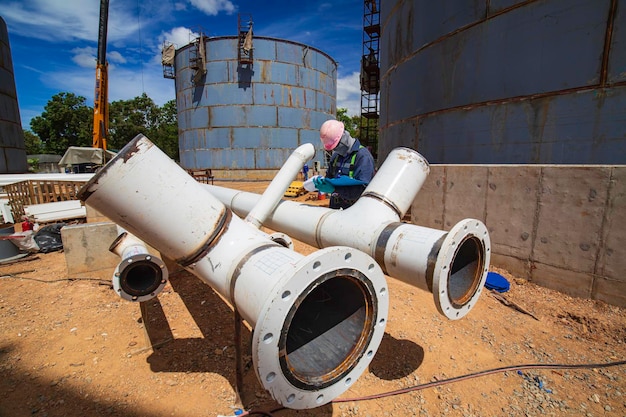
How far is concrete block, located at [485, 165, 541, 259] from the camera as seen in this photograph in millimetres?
3787

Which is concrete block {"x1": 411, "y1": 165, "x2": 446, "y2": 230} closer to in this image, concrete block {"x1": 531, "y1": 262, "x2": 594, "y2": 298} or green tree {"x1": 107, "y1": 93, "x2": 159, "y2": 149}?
concrete block {"x1": 531, "y1": 262, "x2": 594, "y2": 298}

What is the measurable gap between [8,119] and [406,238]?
1958 cm

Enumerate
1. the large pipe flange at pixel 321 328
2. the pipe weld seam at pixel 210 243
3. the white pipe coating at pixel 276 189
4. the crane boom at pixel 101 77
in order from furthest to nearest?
the crane boom at pixel 101 77
the white pipe coating at pixel 276 189
the pipe weld seam at pixel 210 243
the large pipe flange at pixel 321 328

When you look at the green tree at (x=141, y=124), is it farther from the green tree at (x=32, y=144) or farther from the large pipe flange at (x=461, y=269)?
the large pipe flange at (x=461, y=269)

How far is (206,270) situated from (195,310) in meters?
1.97

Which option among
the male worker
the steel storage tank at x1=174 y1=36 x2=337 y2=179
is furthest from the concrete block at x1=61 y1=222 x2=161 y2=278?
the steel storage tank at x1=174 y1=36 x2=337 y2=179

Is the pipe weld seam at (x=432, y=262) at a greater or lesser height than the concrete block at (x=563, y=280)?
greater

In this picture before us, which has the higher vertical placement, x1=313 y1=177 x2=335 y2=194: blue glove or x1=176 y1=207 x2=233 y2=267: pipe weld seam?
x1=313 y1=177 x2=335 y2=194: blue glove

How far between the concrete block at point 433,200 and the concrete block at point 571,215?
54.9 inches

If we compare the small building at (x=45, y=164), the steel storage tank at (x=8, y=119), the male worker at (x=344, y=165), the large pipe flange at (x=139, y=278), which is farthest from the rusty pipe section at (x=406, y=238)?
the small building at (x=45, y=164)

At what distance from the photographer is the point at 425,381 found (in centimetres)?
238

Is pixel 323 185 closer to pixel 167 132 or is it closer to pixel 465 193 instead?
pixel 465 193

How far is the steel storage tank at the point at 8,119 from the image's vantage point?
1356cm

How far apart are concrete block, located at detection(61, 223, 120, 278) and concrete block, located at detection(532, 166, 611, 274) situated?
6152 millimetres
